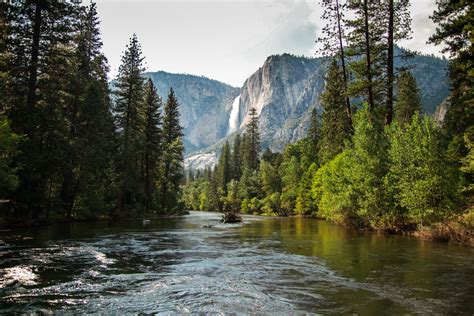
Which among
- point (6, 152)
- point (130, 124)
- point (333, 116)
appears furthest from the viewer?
point (333, 116)

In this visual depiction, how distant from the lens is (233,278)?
1166 centimetres

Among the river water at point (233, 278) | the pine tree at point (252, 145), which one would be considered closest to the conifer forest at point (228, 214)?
the river water at point (233, 278)

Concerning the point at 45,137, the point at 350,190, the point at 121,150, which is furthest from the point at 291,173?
the point at 45,137

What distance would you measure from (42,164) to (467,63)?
2567 cm

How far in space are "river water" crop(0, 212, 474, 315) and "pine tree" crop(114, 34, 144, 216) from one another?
23154mm

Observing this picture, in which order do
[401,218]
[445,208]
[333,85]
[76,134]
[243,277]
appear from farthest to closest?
[333,85]
[76,134]
[401,218]
[445,208]
[243,277]

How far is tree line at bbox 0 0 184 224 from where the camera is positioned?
80.2 feet

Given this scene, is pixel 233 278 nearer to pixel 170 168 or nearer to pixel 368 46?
pixel 368 46

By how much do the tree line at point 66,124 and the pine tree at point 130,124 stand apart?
0.12m

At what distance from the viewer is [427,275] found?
12.1m

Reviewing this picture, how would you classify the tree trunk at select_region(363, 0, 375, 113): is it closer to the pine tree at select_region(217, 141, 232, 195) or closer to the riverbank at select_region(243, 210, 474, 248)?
the riverbank at select_region(243, 210, 474, 248)

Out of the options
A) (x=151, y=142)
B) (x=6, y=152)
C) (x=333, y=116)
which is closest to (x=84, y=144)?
(x=6, y=152)

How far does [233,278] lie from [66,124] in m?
22.5

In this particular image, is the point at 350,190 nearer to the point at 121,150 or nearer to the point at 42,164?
the point at 42,164
